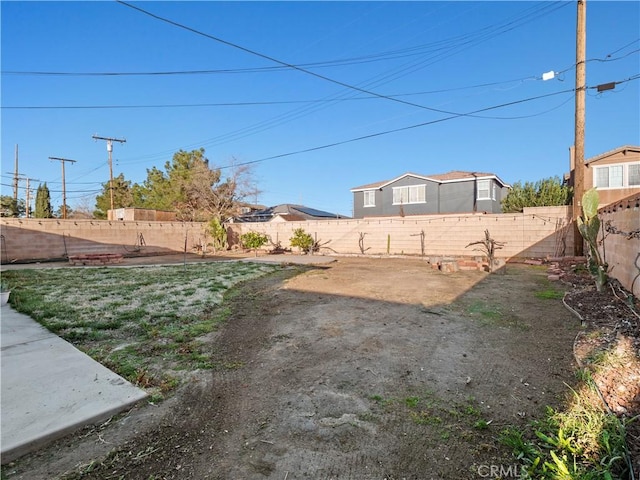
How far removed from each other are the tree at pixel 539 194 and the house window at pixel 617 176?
55.7 inches

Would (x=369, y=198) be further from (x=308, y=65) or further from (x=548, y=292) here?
(x=548, y=292)

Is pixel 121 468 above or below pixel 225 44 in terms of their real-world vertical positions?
below

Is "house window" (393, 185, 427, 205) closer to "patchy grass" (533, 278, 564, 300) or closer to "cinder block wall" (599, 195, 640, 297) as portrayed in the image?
"patchy grass" (533, 278, 564, 300)

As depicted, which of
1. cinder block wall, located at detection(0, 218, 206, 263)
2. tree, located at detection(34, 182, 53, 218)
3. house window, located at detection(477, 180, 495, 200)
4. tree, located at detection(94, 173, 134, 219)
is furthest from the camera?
tree, located at detection(94, 173, 134, 219)

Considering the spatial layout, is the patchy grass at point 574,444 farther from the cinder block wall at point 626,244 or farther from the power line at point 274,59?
the power line at point 274,59

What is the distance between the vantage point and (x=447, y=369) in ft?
10.0

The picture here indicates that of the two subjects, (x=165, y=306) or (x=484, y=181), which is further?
(x=484, y=181)

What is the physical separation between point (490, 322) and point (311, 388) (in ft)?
10.1

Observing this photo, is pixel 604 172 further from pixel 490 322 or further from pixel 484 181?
pixel 490 322

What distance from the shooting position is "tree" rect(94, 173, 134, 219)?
32.3 metres

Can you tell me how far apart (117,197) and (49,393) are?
3610 cm

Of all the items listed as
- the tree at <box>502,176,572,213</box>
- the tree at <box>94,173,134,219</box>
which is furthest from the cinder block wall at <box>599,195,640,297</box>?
the tree at <box>94,173,134,219</box>

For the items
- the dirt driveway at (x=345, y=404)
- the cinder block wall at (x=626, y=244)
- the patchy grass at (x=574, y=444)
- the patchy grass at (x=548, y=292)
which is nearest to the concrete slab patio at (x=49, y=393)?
the dirt driveway at (x=345, y=404)

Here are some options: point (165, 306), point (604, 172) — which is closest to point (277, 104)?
point (165, 306)
